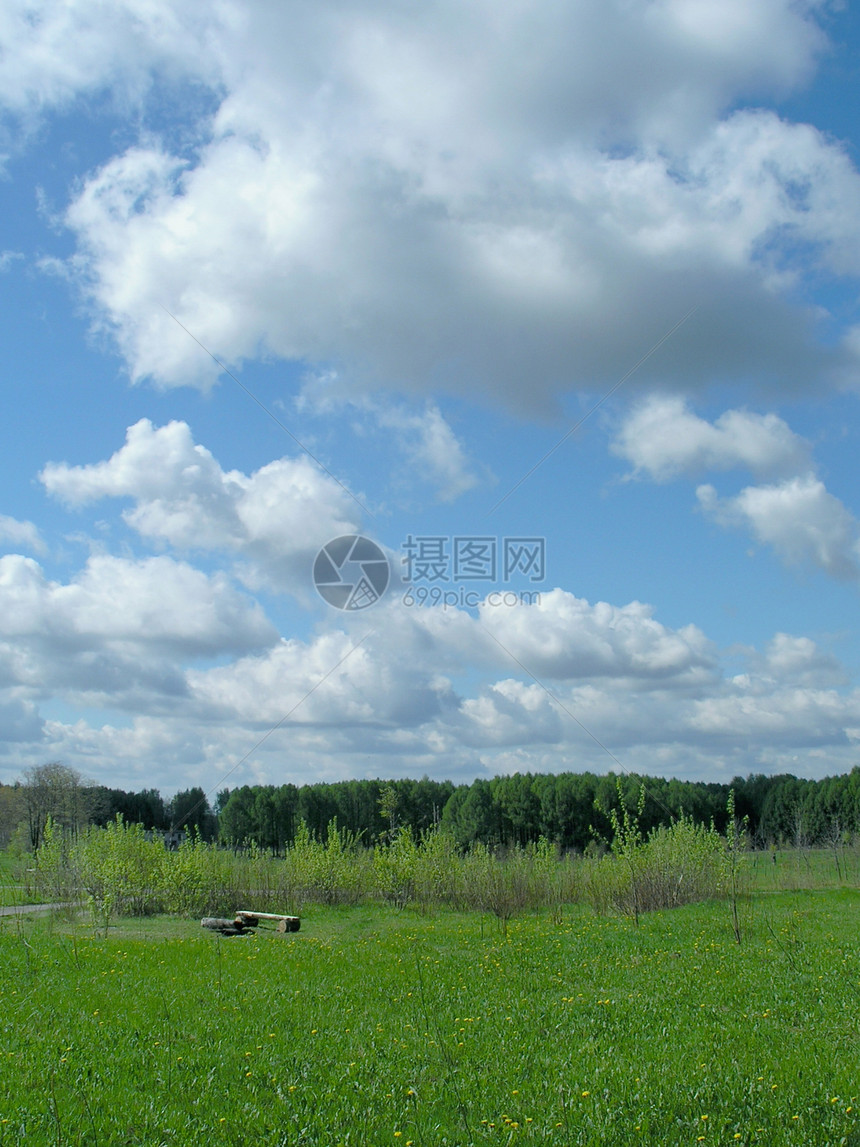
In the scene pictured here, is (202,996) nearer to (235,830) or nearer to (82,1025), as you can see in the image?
(82,1025)

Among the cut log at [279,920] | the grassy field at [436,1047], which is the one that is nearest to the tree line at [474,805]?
the cut log at [279,920]

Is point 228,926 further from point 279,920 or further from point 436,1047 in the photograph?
point 436,1047

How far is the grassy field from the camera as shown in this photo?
15.7 ft

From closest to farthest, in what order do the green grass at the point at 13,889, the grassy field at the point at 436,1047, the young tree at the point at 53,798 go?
the grassy field at the point at 436,1047, the green grass at the point at 13,889, the young tree at the point at 53,798

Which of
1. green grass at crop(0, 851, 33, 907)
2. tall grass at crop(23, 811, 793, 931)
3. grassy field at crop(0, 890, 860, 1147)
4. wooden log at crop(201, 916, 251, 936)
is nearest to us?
grassy field at crop(0, 890, 860, 1147)

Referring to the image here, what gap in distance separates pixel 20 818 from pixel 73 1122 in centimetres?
5841

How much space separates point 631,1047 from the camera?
21.0ft

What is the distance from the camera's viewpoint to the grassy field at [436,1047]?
4777 mm

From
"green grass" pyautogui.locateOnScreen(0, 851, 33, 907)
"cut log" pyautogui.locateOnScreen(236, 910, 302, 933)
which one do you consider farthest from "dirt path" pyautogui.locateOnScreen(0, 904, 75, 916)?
"cut log" pyautogui.locateOnScreen(236, 910, 302, 933)

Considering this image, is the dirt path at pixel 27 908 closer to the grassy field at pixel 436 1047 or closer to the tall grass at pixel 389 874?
the tall grass at pixel 389 874

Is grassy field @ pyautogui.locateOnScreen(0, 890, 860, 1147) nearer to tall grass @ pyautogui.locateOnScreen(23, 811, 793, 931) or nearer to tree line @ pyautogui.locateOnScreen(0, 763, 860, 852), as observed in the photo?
tall grass @ pyautogui.locateOnScreen(23, 811, 793, 931)

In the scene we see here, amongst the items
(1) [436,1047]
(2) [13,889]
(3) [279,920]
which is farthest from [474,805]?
(1) [436,1047]

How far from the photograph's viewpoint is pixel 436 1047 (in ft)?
20.7

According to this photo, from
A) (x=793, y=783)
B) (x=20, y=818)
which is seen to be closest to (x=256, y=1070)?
(x=20, y=818)
